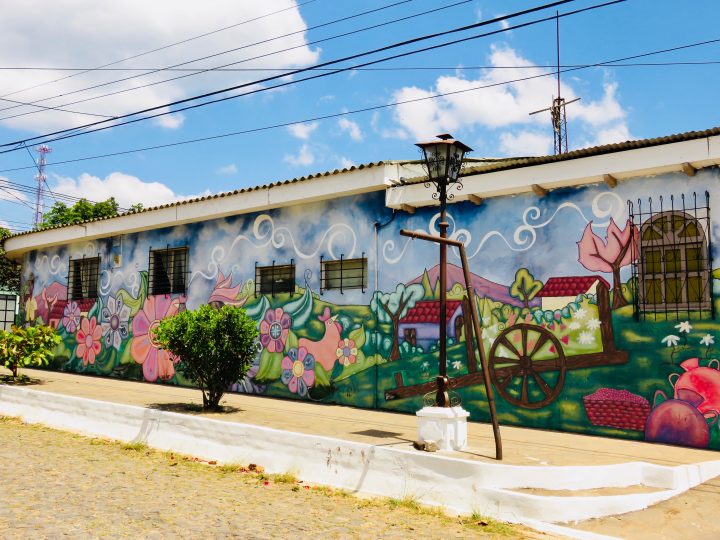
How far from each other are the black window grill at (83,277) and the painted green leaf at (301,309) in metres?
6.70

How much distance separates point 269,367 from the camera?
11.8 m

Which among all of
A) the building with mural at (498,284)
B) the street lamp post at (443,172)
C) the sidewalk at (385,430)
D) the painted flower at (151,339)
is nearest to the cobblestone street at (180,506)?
the sidewalk at (385,430)

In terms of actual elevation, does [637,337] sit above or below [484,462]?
above

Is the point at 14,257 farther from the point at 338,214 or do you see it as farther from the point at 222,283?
the point at 338,214

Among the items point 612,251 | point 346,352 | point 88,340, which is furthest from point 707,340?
point 88,340

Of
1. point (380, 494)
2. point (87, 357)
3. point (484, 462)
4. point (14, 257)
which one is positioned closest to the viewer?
point (484, 462)

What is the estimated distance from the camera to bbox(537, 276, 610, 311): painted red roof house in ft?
27.6

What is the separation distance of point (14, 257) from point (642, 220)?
59.5ft

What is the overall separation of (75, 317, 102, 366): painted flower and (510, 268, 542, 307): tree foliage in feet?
35.2

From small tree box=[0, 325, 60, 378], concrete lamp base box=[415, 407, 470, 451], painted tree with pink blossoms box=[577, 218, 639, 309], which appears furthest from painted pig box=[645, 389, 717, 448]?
small tree box=[0, 325, 60, 378]

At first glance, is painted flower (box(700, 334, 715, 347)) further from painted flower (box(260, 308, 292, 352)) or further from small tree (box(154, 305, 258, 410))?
painted flower (box(260, 308, 292, 352))

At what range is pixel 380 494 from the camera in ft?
21.3

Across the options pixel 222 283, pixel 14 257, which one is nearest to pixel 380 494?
pixel 222 283

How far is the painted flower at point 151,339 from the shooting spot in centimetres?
1371
